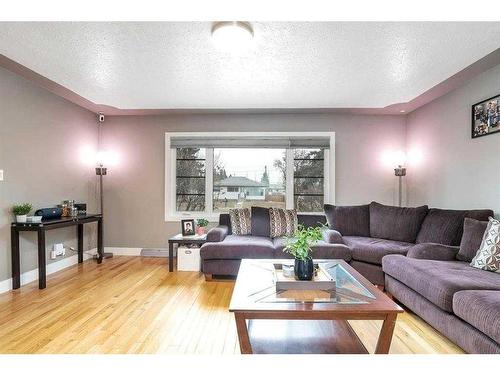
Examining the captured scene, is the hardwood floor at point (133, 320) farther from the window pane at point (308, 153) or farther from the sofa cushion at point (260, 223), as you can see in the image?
the window pane at point (308, 153)

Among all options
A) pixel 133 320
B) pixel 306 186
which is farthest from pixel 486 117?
pixel 133 320

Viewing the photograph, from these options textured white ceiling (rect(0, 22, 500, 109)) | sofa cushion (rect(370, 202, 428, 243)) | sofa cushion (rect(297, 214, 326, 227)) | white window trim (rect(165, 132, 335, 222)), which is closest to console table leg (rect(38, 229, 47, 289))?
textured white ceiling (rect(0, 22, 500, 109))

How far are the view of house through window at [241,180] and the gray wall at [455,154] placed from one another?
1462mm

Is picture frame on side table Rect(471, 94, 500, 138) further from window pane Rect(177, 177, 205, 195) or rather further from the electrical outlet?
the electrical outlet

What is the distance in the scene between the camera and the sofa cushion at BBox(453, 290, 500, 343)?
1.65 metres

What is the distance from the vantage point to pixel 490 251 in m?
2.40

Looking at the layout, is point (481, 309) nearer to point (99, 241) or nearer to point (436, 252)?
point (436, 252)

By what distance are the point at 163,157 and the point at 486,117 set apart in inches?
164

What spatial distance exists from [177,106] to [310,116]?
202cm

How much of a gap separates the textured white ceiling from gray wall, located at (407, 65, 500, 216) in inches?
16.5

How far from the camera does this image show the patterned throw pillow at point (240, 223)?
13.7ft

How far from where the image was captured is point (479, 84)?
10.5 ft

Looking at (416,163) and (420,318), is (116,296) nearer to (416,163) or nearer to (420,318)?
(420,318)
